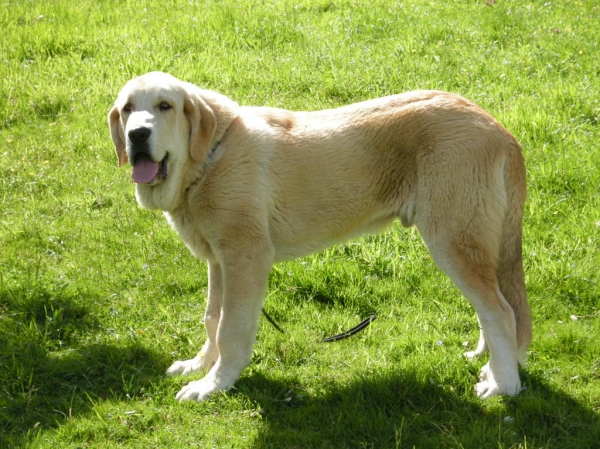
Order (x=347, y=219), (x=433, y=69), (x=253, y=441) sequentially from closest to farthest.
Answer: (x=253, y=441)
(x=347, y=219)
(x=433, y=69)

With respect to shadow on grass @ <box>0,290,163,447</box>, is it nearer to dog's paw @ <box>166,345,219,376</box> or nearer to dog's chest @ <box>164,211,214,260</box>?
dog's paw @ <box>166,345,219,376</box>

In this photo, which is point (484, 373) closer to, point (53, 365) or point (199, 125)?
point (199, 125)

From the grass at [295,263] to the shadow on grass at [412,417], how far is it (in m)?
0.01

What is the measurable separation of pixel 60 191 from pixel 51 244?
970mm

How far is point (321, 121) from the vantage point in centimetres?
547

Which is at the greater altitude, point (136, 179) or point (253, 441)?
point (136, 179)

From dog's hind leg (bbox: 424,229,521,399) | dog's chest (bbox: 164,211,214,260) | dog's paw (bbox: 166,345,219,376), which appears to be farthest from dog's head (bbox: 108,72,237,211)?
dog's hind leg (bbox: 424,229,521,399)

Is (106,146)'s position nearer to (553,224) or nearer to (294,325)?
(294,325)

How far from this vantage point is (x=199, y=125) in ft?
17.0

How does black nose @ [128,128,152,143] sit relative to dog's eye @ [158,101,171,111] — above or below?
below

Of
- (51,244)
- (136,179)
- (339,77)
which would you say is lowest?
(51,244)

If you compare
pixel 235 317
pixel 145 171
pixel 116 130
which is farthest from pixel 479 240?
pixel 116 130

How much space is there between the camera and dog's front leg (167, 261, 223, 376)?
5.49 m

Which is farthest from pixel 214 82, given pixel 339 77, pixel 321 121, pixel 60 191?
pixel 321 121
